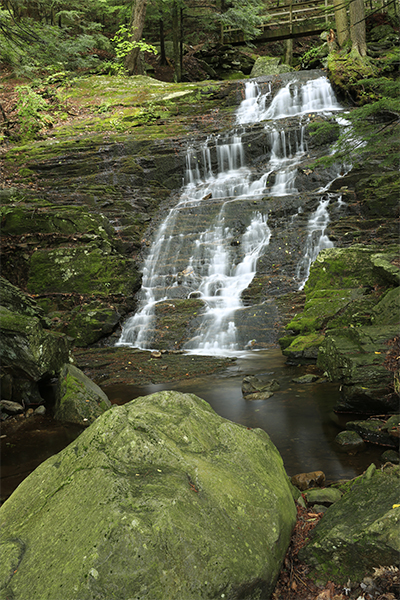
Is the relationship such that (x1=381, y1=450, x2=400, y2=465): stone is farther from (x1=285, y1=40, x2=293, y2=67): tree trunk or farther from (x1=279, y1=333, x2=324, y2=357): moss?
(x1=285, y1=40, x2=293, y2=67): tree trunk

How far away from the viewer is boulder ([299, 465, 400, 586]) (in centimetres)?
224

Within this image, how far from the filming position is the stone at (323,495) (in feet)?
10.5

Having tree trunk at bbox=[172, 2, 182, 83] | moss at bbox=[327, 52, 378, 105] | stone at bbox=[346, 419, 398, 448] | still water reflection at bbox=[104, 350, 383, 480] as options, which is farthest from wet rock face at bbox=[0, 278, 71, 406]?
tree trunk at bbox=[172, 2, 182, 83]

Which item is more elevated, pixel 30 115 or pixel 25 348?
pixel 30 115

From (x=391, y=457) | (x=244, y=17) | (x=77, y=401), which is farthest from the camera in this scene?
(x=244, y=17)

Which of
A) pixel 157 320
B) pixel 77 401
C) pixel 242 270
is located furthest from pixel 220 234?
pixel 77 401

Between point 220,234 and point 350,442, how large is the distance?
8.81 m

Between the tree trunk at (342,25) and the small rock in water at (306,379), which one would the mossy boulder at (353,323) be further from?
the tree trunk at (342,25)

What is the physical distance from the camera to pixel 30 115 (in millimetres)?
18609

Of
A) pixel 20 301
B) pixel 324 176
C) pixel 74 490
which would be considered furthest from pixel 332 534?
pixel 324 176

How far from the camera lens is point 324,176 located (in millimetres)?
13922

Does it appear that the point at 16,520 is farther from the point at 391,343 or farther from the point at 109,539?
the point at 391,343

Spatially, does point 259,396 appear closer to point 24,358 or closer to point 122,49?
point 24,358

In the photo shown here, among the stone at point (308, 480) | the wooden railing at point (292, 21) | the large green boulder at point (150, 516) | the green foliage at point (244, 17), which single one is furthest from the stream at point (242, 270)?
the wooden railing at point (292, 21)
